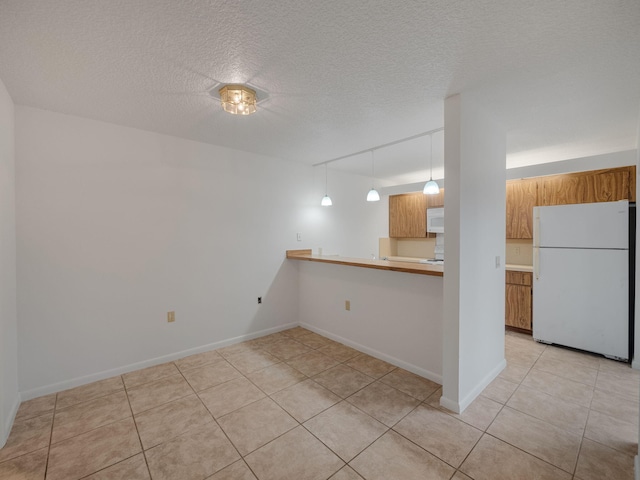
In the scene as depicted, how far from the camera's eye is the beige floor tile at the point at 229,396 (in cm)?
219

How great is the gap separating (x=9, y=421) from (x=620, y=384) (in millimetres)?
4836

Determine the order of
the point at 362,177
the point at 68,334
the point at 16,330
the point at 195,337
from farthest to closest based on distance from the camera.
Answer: the point at 362,177, the point at 195,337, the point at 68,334, the point at 16,330

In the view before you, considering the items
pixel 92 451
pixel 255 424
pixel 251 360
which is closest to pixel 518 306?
pixel 251 360

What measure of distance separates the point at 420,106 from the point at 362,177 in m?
2.76

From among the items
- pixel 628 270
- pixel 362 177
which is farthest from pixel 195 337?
pixel 628 270

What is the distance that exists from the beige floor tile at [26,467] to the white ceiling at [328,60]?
2.37 m

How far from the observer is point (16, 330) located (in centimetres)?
224

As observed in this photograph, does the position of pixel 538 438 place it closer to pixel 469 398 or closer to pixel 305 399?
pixel 469 398

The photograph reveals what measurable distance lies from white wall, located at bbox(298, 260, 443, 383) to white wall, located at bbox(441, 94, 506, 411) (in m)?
0.31

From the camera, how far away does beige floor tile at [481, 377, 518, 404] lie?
2316 mm

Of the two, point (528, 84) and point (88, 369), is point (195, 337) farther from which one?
point (528, 84)

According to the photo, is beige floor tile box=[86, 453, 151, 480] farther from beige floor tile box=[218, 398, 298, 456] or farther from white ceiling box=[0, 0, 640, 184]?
white ceiling box=[0, 0, 640, 184]

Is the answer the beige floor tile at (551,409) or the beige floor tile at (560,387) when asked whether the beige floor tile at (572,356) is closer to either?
the beige floor tile at (560,387)

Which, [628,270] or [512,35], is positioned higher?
[512,35]
